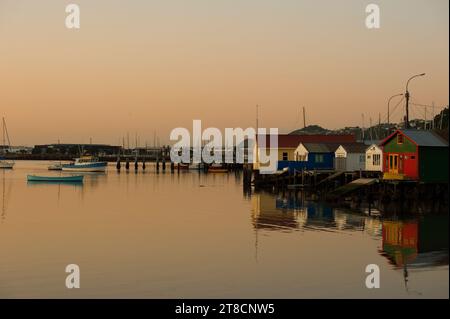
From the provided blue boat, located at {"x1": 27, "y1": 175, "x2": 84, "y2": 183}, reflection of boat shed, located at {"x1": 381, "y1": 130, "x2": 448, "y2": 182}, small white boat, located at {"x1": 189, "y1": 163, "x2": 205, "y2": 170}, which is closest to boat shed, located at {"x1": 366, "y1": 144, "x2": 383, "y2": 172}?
reflection of boat shed, located at {"x1": 381, "y1": 130, "x2": 448, "y2": 182}

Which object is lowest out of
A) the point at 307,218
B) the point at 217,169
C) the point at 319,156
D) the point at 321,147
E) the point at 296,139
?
the point at 307,218

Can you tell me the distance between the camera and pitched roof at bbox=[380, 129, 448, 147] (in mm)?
55562

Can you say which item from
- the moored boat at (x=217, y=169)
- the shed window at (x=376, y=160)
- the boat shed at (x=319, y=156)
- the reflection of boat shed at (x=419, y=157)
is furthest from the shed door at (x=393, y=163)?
the moored boat at (x=217, y=169)

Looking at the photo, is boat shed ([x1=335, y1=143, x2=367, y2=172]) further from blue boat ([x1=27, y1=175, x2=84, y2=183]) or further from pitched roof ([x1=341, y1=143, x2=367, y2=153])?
blue boat ([x1=27, y1=175, x2=84, y2=183])

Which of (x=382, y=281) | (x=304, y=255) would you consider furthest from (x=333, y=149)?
(x=382, y=281)

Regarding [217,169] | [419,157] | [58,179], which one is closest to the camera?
[419,157]

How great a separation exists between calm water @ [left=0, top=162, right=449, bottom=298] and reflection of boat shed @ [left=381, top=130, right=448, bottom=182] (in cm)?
943

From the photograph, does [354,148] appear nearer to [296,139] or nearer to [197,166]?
[296,139]

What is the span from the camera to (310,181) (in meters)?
72.9

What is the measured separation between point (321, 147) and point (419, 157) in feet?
85.7

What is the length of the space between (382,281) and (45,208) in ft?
130

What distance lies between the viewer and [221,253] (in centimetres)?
3142

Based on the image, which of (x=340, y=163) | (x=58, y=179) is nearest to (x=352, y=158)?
(x=340, y=163)
